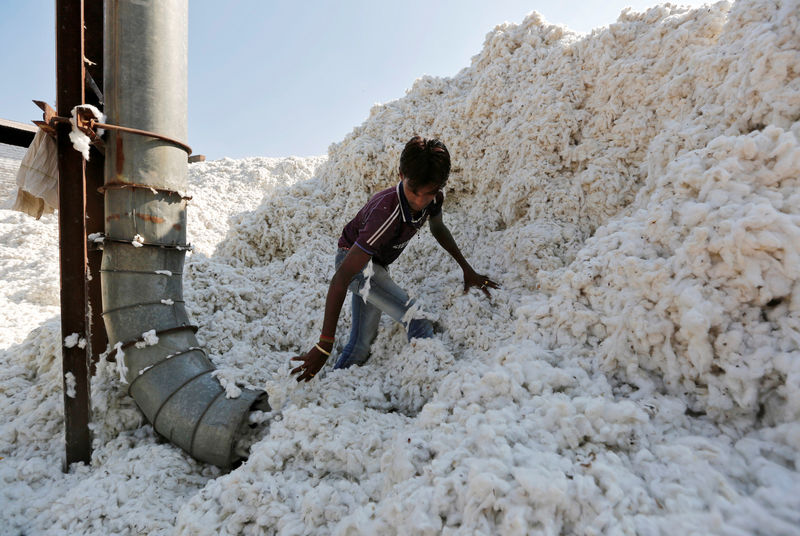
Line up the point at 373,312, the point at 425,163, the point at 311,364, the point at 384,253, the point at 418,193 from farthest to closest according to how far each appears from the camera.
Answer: the point at 373,312, the point at 384,253, the point at 311,364, the point at 418,193, the point at 425,163

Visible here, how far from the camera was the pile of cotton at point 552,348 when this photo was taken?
→ 1.00 meters

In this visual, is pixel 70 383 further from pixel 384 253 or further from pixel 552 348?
pixel 552 348

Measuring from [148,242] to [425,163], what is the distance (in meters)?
1.72

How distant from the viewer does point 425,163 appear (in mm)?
1798

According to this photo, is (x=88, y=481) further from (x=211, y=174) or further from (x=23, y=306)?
(x=211, y=174)

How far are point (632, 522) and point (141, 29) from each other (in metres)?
3.14

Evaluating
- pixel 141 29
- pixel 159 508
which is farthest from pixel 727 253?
pixel 141 29

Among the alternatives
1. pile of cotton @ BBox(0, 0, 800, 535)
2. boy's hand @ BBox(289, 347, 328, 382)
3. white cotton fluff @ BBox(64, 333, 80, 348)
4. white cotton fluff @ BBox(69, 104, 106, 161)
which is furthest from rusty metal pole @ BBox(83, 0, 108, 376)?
boy's hand @ BBox(289, 347, 328, 382)

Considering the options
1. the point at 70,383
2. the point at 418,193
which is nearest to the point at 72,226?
the point at 70,383

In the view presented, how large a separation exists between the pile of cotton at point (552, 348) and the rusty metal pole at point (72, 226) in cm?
10

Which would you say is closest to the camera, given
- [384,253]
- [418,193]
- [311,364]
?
[418,193]

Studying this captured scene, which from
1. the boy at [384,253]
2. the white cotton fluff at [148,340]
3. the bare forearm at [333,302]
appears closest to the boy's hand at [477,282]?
the boy at [384,253]

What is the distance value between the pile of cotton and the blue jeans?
0.11 m

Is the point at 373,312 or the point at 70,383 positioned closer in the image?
the point at 70,383
